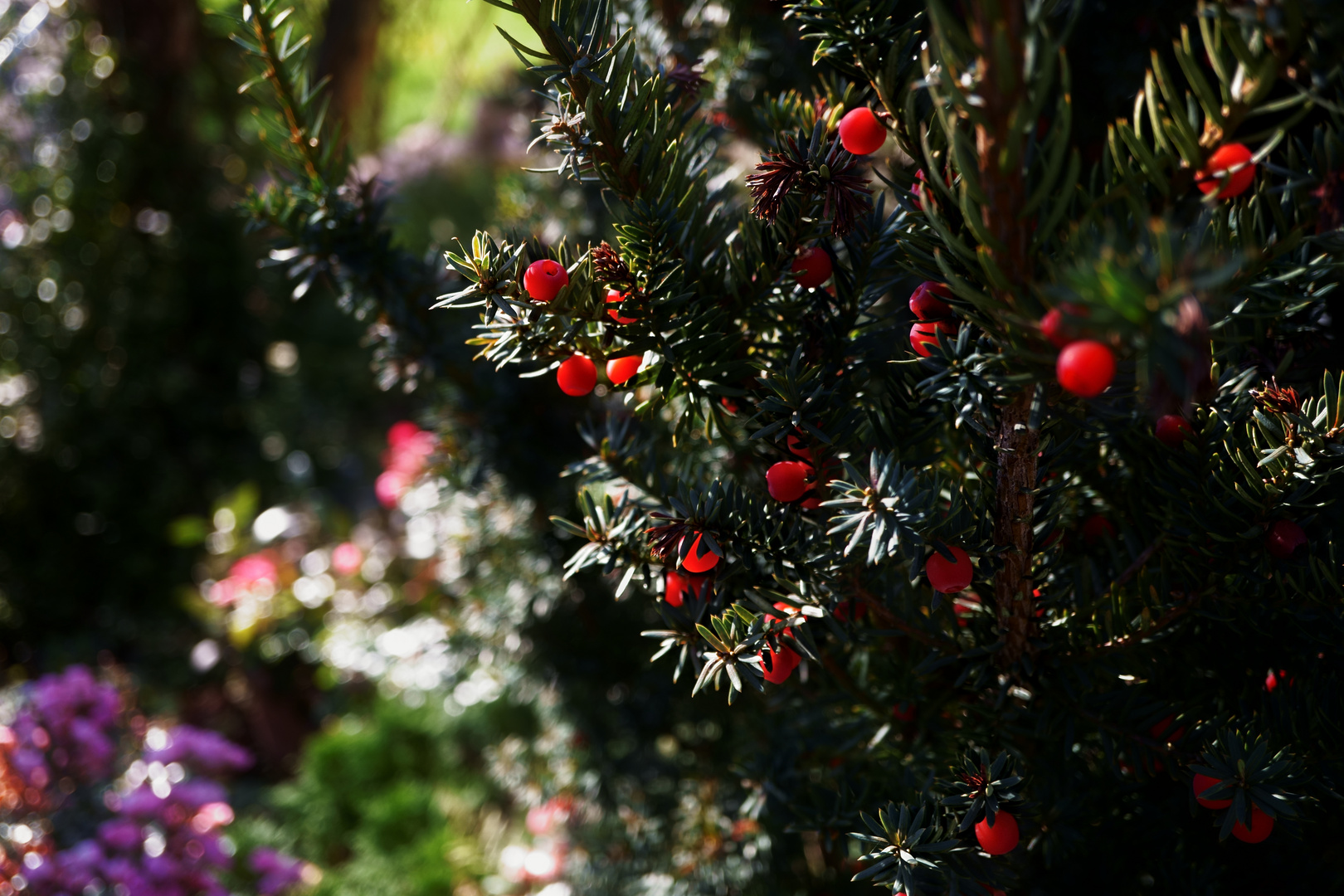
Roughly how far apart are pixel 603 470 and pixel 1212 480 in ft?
1.54

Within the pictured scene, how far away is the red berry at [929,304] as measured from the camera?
1.83 ft

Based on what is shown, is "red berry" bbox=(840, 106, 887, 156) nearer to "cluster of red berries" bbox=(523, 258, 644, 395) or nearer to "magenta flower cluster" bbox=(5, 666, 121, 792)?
"cluster of red berries" bbox=(523, 258, 644, 395)

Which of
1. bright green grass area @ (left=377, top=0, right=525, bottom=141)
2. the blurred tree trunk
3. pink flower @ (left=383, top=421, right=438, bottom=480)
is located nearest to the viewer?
pink flower @ (left=383, top=421, right=438, bottom=480)

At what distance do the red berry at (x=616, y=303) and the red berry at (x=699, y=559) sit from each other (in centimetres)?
16

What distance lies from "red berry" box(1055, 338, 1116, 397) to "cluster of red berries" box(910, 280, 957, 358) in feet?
0.56

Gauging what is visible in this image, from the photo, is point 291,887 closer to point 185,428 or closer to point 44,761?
point 44,761

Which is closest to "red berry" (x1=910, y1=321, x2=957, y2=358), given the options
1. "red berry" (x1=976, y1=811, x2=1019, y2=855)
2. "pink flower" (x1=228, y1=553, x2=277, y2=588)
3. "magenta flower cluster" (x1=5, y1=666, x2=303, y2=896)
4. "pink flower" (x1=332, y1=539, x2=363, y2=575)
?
"red berry" (x1=976, y1=811, x2=1019, y2=855)

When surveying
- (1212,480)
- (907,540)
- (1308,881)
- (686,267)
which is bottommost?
(1308,881)

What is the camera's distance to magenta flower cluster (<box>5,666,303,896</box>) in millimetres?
1219

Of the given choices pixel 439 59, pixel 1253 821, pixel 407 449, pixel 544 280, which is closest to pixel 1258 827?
pixel 1253 821

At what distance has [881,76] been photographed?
21.3 inches

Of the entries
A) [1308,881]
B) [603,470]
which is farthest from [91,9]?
[1308,881]

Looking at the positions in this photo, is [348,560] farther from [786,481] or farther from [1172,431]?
[1172,431]

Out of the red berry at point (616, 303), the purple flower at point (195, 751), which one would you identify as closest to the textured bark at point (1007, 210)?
the red berry at point (616, 303)
